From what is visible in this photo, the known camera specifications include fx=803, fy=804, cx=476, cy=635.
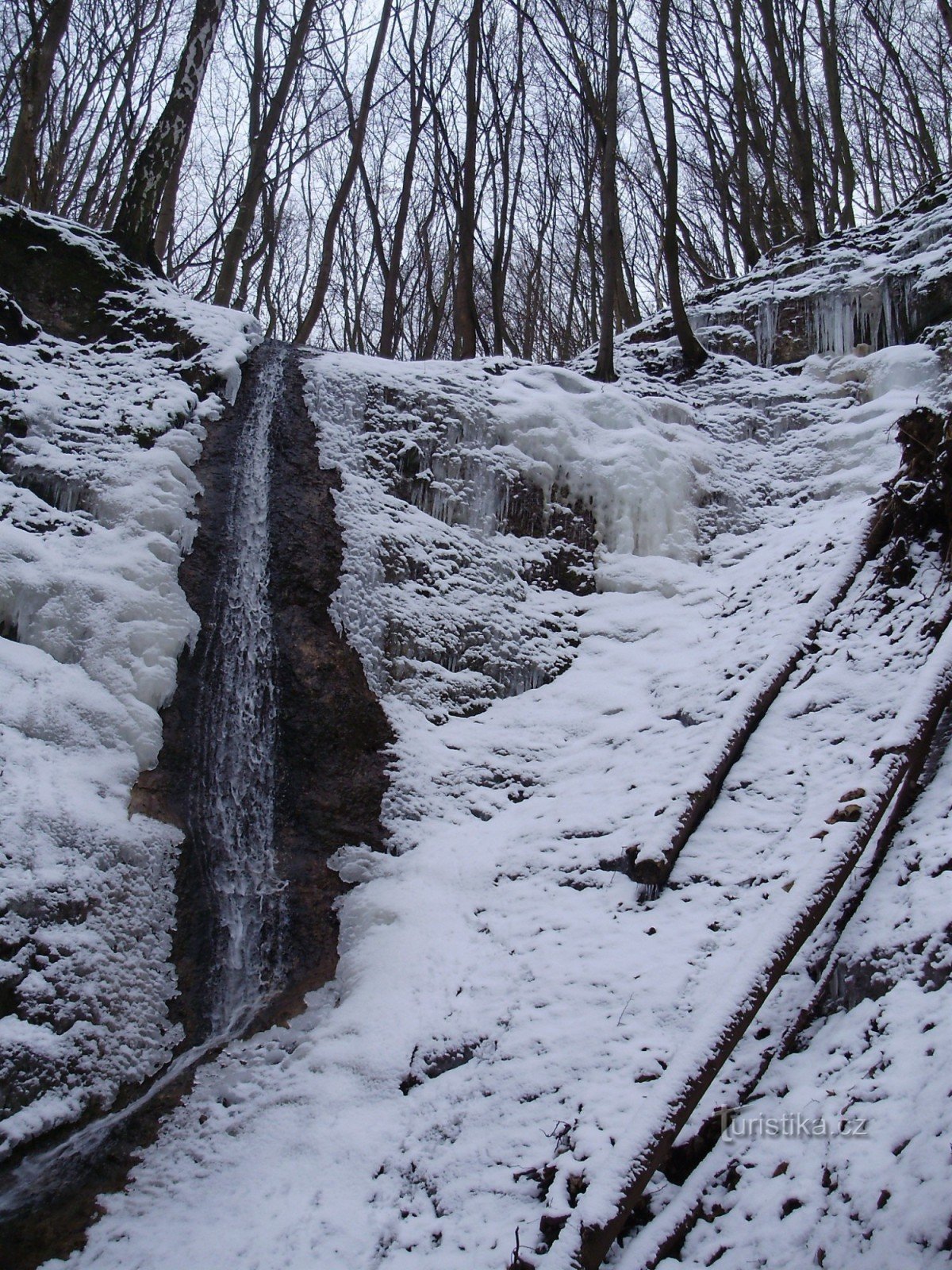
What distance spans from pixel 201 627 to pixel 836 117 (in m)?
11.4

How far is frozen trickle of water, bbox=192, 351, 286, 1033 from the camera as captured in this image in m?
4.07

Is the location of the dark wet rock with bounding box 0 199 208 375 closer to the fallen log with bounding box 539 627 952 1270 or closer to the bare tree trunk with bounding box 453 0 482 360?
the bare tree trunk with bounding box 453 0 482 360

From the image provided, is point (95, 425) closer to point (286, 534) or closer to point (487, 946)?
point (286, 534)

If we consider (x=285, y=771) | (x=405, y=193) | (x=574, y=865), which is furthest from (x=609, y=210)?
(x=574, y=865)

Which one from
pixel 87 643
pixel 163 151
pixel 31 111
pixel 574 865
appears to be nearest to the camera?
pixel 574 865

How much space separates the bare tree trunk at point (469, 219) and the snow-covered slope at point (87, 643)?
12.5 ft

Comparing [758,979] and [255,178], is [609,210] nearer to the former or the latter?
[255,178]

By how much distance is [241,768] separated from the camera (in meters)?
4.66

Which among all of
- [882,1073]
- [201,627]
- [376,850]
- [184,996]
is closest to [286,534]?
[201,627]

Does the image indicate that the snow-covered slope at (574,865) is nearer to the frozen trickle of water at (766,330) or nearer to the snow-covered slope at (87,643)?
the snow-covered slope at (87,643)

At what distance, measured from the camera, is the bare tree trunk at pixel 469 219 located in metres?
9.96

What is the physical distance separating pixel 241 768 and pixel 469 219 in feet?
27.8

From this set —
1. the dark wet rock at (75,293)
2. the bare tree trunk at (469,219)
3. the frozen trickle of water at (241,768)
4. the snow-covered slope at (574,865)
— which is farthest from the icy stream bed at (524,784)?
the bare tree trunk at (469,219)

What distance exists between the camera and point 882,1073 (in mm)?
2311
